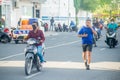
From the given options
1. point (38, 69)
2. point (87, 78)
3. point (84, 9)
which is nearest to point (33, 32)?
point (38, 69)

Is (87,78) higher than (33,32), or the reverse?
(33,32)

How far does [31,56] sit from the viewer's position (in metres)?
16.2

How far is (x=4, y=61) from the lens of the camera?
69.4ft

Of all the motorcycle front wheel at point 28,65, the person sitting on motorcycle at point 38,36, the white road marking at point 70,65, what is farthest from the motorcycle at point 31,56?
the white road marking at point 70,65

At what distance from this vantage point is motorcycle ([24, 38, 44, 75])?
632 inches

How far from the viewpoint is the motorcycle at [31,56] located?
16.1m

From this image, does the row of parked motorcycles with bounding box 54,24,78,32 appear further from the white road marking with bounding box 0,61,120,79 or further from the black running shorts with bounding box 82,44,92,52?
the black running shorts with bounding box 82,44,92,52

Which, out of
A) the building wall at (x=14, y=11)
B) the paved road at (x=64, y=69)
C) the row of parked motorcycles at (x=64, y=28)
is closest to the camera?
the paved road at (x=64, y=69)

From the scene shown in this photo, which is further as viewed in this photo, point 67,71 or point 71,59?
point 71,59

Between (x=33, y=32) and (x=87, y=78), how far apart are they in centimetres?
294

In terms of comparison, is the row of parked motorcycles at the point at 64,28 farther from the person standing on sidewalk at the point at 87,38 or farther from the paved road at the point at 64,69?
the person standing on sidewalk at the point at 87,38

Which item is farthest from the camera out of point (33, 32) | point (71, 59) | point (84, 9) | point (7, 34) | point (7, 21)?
point (84, 9)

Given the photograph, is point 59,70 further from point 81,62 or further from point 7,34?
point 7,34

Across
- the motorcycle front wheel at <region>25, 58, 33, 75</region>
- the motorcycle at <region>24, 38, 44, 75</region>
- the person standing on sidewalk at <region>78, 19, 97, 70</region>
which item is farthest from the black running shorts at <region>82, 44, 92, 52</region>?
the motorcycle front wheel at <region>25, 58, 33, 75</region>
